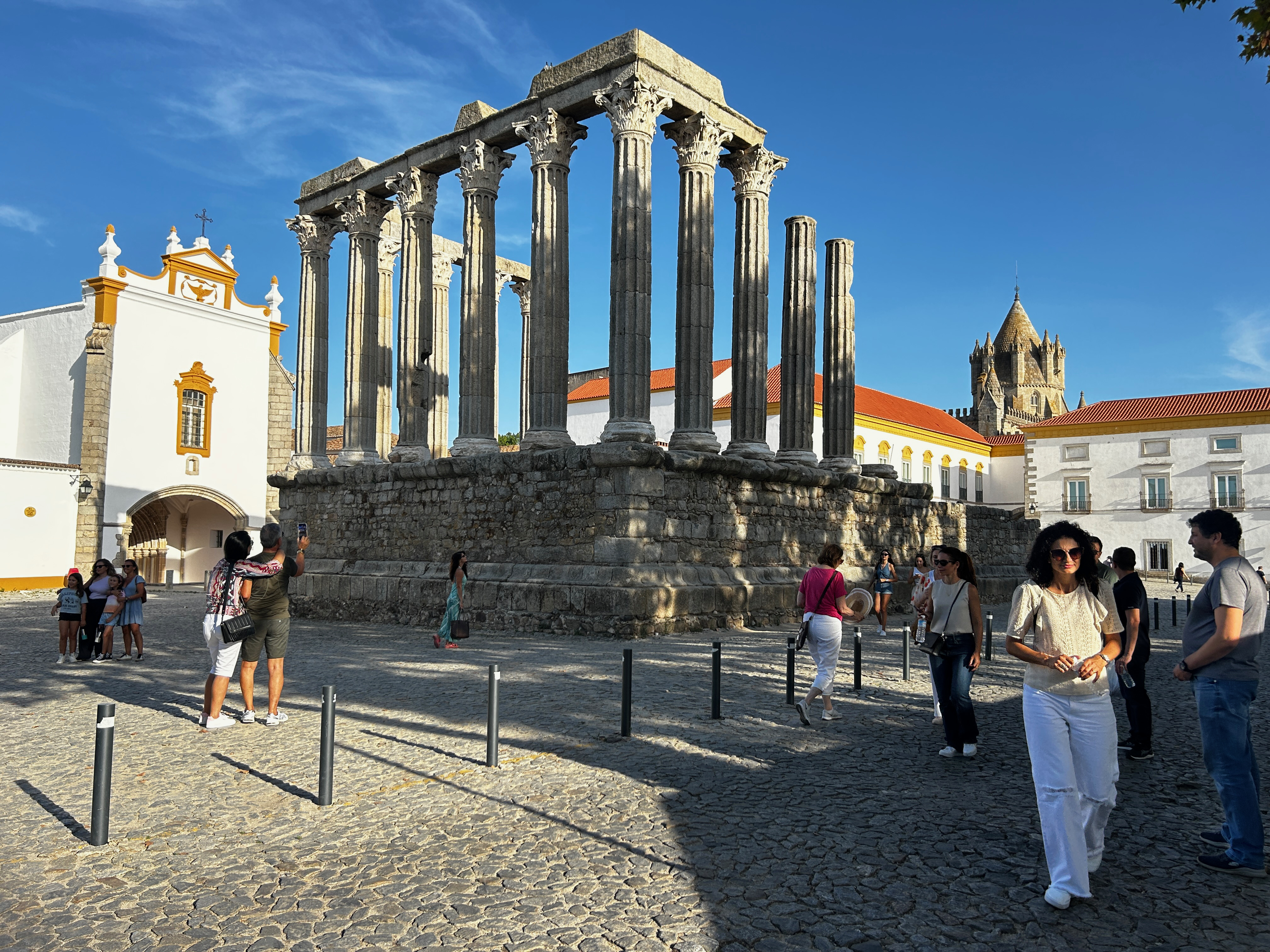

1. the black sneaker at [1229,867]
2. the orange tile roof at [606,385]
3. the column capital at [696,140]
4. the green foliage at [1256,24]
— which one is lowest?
the black sneaker at [1229,867]

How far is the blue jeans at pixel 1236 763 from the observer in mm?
4117

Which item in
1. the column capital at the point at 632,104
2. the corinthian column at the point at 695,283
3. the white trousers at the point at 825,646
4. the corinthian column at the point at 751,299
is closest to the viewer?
the white trousers at the point at 825,646

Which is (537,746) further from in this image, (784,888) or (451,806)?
(784,888)

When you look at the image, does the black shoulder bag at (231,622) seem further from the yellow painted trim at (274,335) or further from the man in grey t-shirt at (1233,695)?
the yellow painted trim at (274,335)

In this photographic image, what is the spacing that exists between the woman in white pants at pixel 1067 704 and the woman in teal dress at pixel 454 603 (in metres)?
9.82

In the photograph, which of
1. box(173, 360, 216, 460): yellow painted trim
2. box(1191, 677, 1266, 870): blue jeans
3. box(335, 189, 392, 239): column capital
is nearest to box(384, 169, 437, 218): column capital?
box(335, 189, 392, 239): column capital

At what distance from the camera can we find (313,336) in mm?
21469

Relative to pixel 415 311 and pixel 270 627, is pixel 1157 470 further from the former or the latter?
pixel 270 627

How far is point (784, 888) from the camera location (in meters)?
4.04

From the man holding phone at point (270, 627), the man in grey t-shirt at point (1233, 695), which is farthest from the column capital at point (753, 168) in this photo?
the man in grey t-shirt at point (1233, 695)

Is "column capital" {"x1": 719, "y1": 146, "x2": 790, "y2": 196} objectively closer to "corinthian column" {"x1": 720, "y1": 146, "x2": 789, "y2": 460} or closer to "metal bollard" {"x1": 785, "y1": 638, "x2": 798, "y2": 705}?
"corinthian column" {"x1": 720, "y1": 146, "x2": 789, "y2": 460}

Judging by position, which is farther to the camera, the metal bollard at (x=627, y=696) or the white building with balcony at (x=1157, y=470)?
the white building with balcony at (x=1157, y=470)

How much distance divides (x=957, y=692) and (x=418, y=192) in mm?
16189

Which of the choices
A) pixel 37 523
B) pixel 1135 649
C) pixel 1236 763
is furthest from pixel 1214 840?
pixel 37 523
